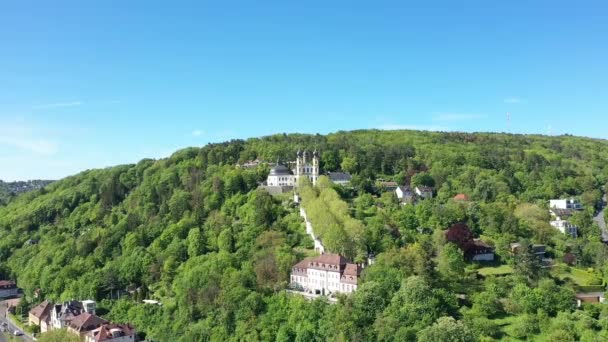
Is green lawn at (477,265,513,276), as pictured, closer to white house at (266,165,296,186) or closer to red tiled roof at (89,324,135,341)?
red tiled roof at (89,324,135,341)

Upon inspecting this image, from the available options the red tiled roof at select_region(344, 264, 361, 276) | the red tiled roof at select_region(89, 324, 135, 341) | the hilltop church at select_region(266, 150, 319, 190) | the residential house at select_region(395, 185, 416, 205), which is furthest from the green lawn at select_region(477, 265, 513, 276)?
the red tiled roof at select_region(89, 324, 135, 341)

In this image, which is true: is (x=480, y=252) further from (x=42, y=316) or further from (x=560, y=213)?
(x=42, y=316)

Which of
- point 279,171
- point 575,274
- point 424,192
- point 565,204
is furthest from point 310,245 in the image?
point 565,204

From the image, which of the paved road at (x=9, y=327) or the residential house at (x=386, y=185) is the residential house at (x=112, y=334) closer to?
the paved road at (x=9, y=327)

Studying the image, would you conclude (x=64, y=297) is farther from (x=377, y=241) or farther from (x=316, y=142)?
(x=316, y=142)

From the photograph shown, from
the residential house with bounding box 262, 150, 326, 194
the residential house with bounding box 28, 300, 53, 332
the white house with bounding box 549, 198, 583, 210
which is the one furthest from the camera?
the white house with bounding box 549, 198, 583, 210

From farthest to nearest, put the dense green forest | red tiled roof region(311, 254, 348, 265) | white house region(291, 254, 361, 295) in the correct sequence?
red tiled roof region(311, 254, 348, 265) → white house region(291, 254, 361, 295) → the dense green forest

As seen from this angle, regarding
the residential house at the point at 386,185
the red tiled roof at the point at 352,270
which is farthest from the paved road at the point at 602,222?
the red tiled roof at the point at 352,270
